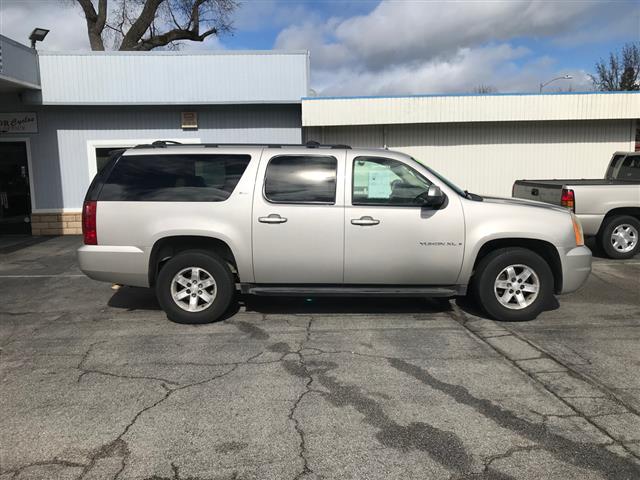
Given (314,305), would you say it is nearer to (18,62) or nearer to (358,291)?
(358,291)

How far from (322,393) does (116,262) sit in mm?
3002

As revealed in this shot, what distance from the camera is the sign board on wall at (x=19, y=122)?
13406mm

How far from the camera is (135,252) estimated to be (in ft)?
19.1

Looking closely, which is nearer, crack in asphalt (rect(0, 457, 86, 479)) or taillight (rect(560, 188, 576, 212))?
crack in asphalt (rect(0, 457, 86, 479))

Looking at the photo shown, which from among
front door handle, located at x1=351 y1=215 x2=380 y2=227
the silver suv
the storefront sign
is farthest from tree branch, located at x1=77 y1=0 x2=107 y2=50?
front door handle, located at x1=351 y1=215 x2=380 y2=227

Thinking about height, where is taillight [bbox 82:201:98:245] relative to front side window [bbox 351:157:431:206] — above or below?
below

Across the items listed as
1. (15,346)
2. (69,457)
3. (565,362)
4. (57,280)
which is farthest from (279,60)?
(69,457)

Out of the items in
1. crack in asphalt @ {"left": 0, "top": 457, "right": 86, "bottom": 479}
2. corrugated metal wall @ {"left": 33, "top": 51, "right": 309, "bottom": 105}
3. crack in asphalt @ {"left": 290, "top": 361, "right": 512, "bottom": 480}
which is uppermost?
corrugated metal wall @ {"left": 33, "top": 51, "right": 309, "bottom": 105}

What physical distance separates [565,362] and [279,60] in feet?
34.1

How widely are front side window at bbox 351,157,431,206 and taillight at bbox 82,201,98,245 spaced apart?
9.31 feet

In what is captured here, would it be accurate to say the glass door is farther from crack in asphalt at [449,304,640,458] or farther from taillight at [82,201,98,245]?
crack in asphalt at [449,304,640,458]

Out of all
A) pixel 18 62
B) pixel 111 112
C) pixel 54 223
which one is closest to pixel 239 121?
pixel 111 112

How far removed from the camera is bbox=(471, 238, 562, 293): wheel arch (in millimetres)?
5910

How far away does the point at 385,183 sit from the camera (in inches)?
230
